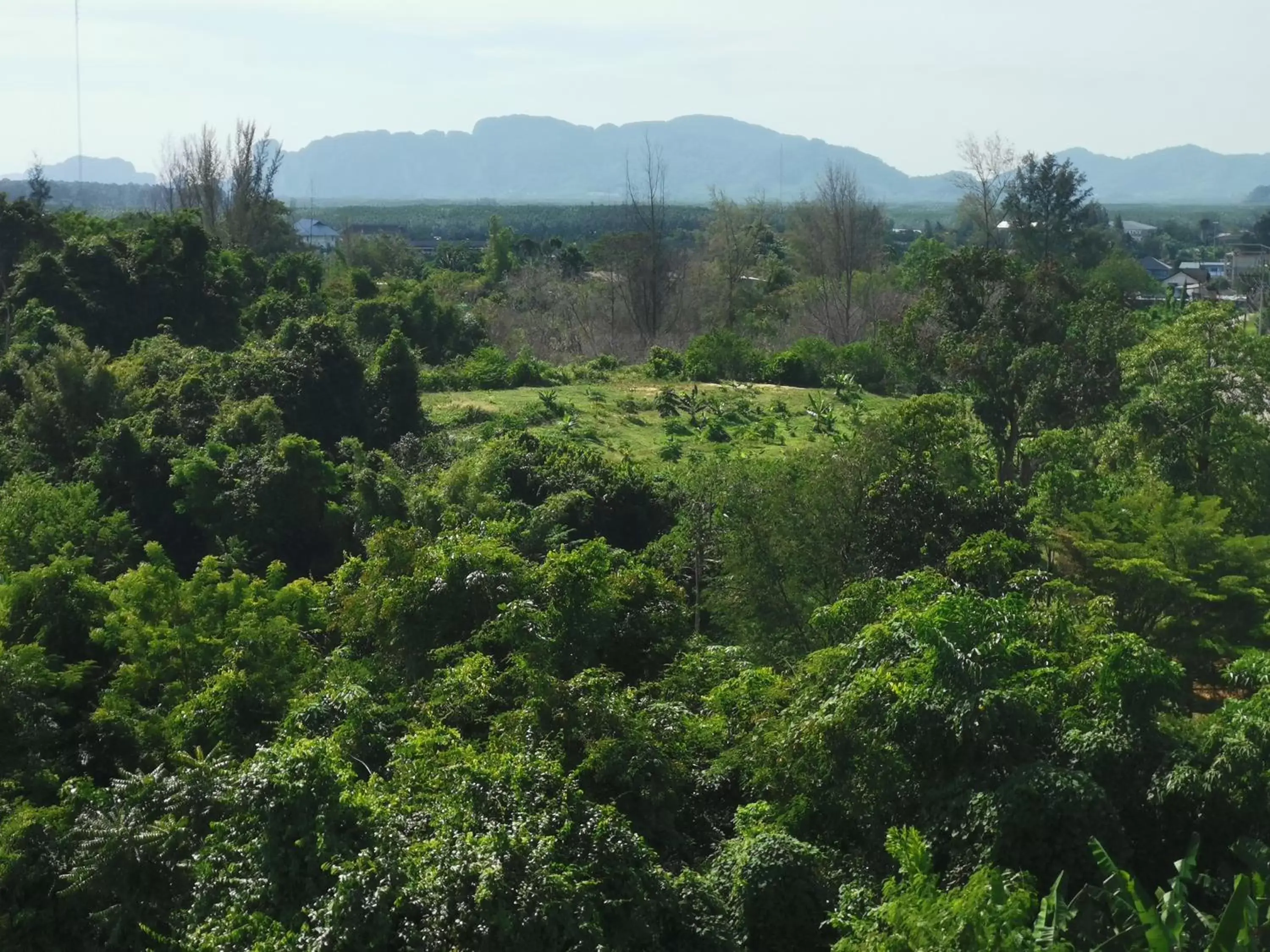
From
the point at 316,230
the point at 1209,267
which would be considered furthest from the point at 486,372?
the point at 316,230

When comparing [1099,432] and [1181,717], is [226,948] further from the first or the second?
[1099,432]

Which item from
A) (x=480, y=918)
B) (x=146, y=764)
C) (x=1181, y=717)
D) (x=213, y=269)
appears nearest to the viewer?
(x=480, y=918)

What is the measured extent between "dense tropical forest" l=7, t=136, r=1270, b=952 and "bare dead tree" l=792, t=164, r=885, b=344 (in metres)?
16.6

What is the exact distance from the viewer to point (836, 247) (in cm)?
5241

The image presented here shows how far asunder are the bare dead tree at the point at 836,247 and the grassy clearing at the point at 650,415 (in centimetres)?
1373

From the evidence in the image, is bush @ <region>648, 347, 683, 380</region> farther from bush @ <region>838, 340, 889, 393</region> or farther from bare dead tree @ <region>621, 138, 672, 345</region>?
bare dead tree @ <region>621, 138, 672, 345</region>

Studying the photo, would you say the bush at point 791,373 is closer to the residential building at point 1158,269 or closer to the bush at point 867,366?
the bush at point 867,366

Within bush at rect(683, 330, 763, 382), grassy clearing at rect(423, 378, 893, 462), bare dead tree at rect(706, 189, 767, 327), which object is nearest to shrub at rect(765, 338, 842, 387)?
bush at rect(683, 330, 763, 382)

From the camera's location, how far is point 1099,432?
18969 millimetres

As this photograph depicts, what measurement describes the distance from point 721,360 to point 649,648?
2020 centimetres

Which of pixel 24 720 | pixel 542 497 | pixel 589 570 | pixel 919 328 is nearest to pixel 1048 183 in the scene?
pixel 919 328

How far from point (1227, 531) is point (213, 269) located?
85.6 feet

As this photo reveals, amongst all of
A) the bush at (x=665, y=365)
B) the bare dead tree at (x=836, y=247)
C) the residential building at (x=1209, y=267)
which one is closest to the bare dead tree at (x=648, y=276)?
the bare dead tree at (x=836, y=247)

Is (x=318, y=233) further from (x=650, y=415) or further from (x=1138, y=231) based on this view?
(x=650, y=415)
